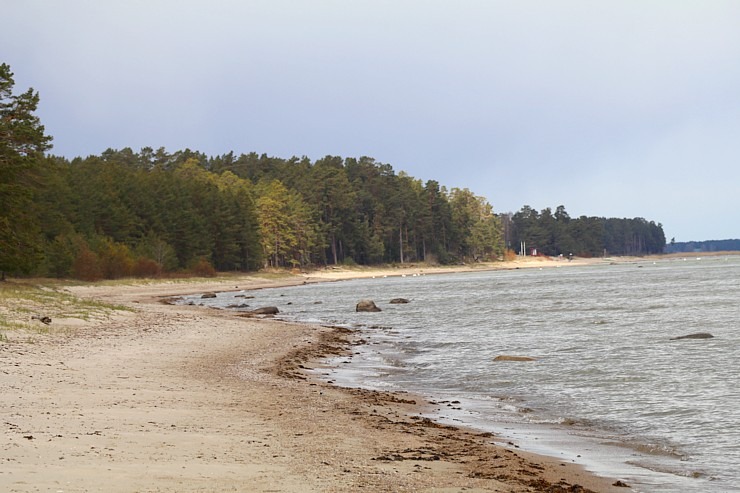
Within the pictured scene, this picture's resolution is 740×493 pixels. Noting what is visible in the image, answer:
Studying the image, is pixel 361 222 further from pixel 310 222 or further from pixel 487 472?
pixel 487 472

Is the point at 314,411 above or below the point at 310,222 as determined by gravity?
below

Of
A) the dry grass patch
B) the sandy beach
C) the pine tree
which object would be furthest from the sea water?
the pine tree

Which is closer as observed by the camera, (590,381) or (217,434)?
(217,434)

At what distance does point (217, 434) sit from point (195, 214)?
104m

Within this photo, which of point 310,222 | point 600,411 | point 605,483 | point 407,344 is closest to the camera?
point 605,483

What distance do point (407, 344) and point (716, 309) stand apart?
79.1 feet

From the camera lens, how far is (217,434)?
11.6 m

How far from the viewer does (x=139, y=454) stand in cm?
969

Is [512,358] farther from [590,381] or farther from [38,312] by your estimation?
[38,312]

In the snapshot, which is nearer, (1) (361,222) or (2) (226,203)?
(2) (226,203)

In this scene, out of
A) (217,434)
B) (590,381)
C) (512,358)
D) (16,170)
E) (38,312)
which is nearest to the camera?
(217,434)

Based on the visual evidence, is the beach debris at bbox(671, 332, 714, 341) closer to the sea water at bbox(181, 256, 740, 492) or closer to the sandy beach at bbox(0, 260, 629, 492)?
the sea water at bbox(181, 256, 740, 492)

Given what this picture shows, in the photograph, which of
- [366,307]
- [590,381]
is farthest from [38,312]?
[366,307]

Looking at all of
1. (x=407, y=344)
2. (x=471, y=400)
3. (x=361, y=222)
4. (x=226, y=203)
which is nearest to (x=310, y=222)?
(x=361, y=222)
